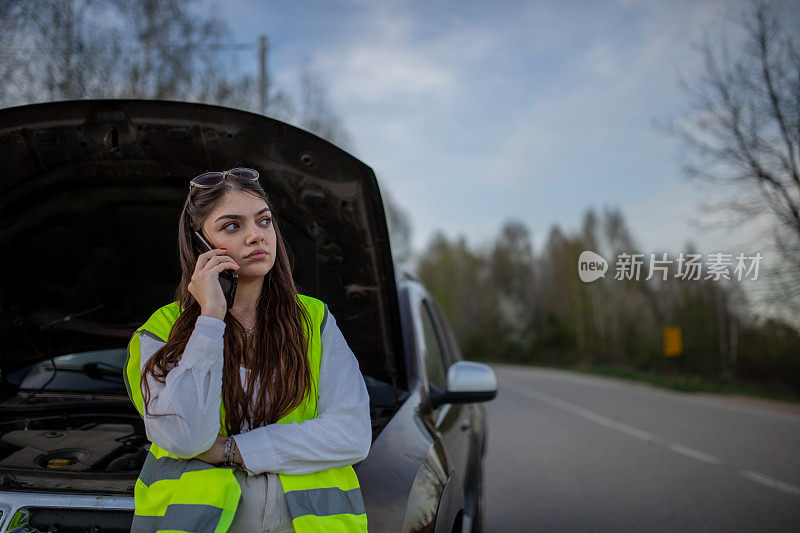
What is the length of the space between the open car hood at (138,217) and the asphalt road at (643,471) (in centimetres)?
309

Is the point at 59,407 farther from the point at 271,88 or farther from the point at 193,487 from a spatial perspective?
the point at 271,88

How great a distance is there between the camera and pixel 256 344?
1.59 metres

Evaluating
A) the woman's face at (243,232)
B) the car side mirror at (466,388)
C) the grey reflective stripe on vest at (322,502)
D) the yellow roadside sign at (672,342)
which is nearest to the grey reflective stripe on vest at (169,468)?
the grey reflective stripe on vest at (322,502)

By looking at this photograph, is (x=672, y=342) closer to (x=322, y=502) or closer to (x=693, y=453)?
(x=693, y=453)

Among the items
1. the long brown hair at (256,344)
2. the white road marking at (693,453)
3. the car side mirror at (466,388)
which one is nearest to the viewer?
the long brown hair at (256,344)

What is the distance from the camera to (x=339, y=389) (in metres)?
1.62

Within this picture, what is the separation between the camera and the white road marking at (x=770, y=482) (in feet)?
18.7

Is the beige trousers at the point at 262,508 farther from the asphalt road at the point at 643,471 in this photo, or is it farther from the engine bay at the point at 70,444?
the asphalt road at the point at 643,471

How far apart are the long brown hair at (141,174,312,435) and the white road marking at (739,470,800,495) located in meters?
5.97

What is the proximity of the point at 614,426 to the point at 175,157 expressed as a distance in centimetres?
1001

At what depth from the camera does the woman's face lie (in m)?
1.60

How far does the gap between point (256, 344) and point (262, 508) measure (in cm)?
41

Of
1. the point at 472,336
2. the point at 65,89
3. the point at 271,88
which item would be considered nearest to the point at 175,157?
the point at 65,89
